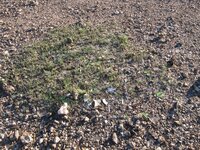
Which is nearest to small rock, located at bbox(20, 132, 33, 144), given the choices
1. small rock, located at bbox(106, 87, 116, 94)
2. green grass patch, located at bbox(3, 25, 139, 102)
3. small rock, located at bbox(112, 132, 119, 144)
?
green grass patch, located at bbox(3, 25, 139, 102)

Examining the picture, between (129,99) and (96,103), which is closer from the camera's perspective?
(96,103)

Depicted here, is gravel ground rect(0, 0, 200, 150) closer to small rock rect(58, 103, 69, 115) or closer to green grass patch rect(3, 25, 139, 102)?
small rock rect(58, 103, 69, 115)

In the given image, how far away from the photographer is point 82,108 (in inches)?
269

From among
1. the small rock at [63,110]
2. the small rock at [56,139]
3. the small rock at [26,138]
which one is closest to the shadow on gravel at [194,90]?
the small rock at [63,110]

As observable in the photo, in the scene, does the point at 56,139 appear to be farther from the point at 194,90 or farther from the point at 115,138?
the point at 194,90

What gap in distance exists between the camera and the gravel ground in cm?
645

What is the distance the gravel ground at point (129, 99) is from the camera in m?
6.45

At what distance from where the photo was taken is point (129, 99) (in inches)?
275

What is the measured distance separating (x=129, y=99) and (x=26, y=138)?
5.62ft

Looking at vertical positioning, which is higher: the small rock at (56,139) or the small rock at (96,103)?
the small rock at (96,103)

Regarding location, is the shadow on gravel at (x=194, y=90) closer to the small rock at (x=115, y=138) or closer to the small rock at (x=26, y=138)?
the small rock at (x=115, y=138)

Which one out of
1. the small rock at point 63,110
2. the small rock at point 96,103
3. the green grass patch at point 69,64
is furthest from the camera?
the green grass patch at point 69,64

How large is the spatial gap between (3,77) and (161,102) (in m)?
2.66

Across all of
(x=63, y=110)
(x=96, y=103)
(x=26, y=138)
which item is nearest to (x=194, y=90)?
(x=96, y=103)
